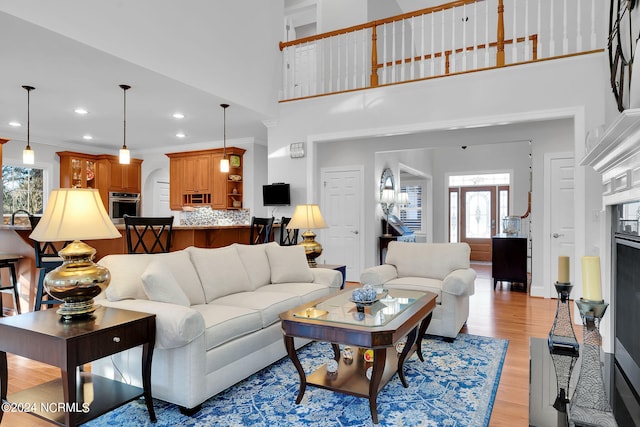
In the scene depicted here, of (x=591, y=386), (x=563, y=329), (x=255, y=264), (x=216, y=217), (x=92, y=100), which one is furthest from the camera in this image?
(x=216, y=217)

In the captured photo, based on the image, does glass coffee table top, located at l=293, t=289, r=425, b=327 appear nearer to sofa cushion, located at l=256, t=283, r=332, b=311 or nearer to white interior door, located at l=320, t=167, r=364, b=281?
sofa cushion, located at l=256, t=283, r=332, b=311

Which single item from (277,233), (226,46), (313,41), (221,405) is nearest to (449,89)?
(313,41)

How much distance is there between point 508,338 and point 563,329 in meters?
1.94

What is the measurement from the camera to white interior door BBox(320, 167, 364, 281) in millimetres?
7164

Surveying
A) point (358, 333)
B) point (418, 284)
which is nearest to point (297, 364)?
point (358, 333)

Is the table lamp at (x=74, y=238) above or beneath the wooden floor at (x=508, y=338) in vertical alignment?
above

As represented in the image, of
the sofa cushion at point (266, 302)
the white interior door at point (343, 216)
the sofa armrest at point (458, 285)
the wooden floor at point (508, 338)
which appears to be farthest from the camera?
the white interior door at point (343, 216)

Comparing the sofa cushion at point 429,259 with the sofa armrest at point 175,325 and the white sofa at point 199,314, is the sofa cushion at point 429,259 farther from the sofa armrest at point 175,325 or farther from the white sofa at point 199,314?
the sofa armrest at point 175,325

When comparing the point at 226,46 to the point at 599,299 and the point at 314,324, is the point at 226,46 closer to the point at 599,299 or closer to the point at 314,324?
the point at 314,324

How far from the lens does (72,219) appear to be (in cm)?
227

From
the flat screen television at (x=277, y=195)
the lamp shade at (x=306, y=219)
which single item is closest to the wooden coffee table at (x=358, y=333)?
the lamp shade at (x=306, y=219)

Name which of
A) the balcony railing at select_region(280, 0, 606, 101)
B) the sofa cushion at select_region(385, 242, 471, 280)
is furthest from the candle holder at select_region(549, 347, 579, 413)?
the balcony railing at select_region(280, 0, 606, 101)

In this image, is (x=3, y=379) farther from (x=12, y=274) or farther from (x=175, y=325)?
(x=12, y=274)

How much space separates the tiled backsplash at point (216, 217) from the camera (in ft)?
27.4
